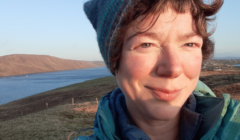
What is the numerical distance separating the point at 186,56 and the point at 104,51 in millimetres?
777

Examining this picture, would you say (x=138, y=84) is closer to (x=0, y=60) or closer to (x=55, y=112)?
(x=55, y=112)

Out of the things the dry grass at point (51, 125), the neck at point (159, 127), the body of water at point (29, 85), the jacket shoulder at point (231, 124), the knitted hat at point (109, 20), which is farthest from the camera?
the body of water at point (29, 85)

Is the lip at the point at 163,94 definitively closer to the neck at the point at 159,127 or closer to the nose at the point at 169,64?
the nose at the point at 169,64

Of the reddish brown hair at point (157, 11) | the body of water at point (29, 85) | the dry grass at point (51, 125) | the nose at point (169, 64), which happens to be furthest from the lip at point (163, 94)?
the body of water at point (29, 85)

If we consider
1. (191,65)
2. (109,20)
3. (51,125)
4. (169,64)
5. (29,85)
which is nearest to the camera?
(169,64)

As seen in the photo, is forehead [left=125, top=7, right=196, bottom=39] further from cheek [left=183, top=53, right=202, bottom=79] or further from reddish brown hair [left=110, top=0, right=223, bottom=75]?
cheek [left=183, top=53, right=202, bottom=79]

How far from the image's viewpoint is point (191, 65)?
139 centimetres

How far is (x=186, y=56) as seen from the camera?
137 centimetres

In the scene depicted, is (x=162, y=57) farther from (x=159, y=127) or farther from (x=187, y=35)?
(x=159, y=127)

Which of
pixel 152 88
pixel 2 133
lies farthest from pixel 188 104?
pixel 2 133

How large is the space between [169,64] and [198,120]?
0.72m

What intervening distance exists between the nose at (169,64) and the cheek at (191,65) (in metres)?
0.06

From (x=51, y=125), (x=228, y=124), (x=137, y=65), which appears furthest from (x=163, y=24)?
(x=51, y=125)

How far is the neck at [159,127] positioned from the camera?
5.45ft
